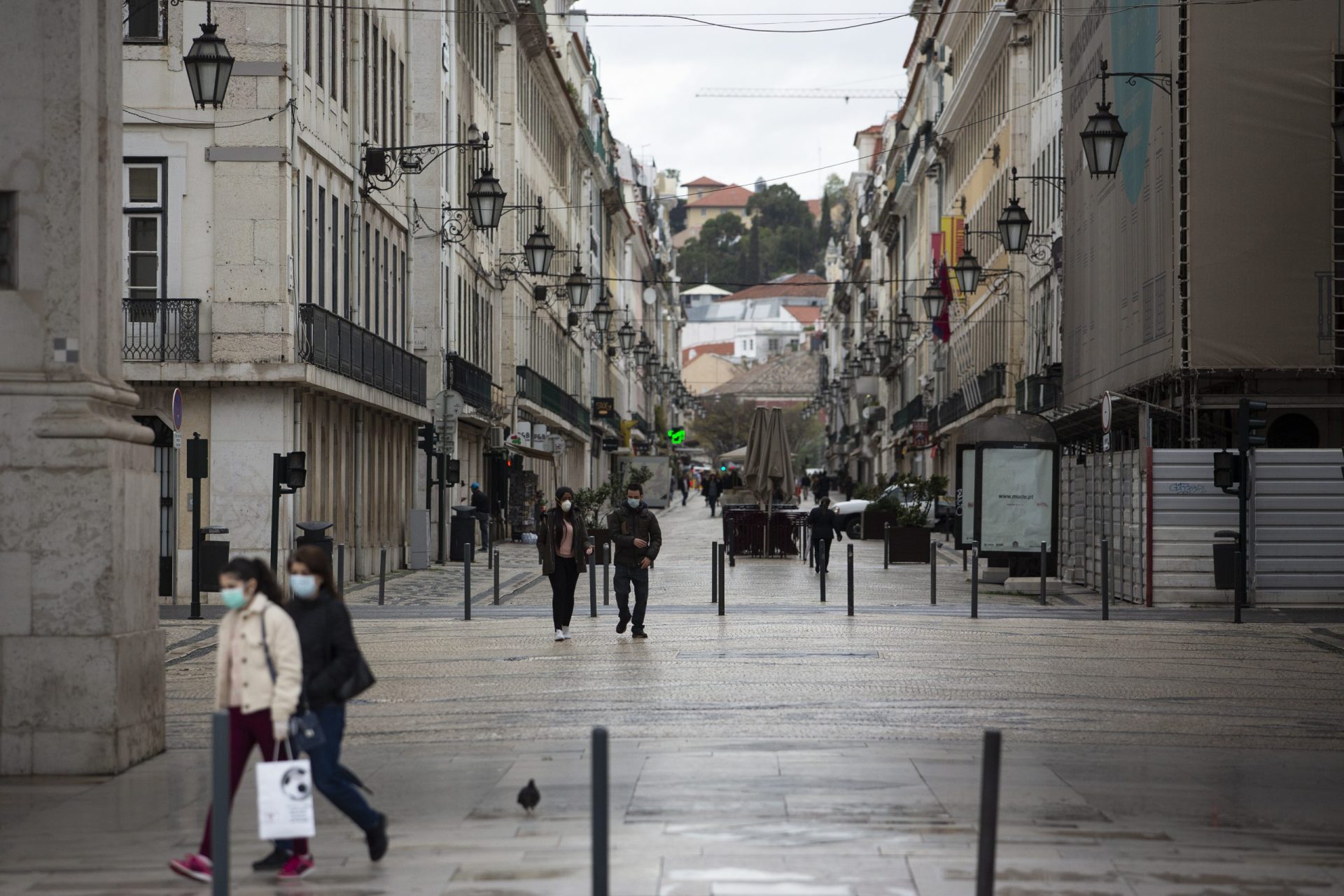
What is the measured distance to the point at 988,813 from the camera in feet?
24.0

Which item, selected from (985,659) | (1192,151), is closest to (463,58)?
(1192,151)

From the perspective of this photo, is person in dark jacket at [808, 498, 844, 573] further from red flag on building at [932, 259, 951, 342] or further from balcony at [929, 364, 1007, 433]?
red flag on building at [932, 259, 951, 342]

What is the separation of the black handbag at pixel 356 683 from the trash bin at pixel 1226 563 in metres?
18.2

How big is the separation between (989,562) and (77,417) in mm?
24056

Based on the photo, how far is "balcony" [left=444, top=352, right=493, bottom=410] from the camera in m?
45.1

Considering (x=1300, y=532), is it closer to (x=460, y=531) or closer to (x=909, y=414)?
(x=460, y=531)

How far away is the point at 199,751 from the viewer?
13.2m

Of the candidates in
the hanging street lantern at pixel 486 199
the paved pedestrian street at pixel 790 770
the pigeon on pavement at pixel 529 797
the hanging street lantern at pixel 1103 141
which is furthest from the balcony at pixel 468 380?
the pigeon on pavement at pixel 529 797

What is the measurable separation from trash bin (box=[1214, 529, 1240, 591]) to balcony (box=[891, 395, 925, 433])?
5614 centimetres

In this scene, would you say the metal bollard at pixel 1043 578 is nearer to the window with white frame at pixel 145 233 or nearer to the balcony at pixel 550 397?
the window with white frame at pixel 145 233

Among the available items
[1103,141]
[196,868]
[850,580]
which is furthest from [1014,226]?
[196,868]

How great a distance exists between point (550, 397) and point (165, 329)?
39171mm

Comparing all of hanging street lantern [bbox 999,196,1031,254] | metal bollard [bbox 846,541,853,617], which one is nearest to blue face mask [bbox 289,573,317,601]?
metal bollard [bbox 846,541,853,617]

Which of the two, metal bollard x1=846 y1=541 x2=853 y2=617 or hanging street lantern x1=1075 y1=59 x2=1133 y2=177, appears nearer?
metal bollard x1=846 y1=541 x2=853 y2=617
